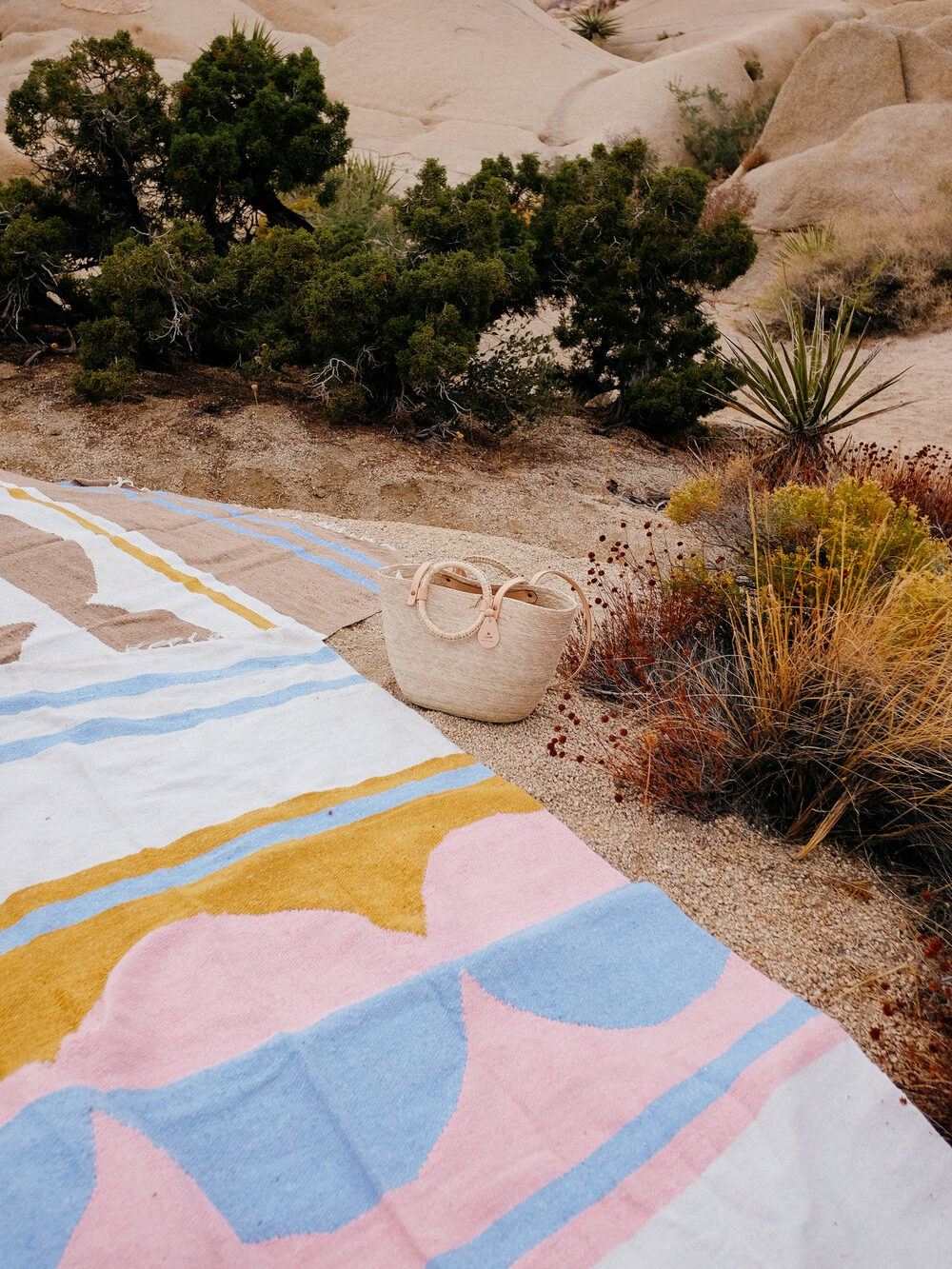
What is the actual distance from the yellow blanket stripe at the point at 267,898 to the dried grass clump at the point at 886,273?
34.7 feet

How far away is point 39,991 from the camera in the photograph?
1450 mm

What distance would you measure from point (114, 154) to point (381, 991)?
7.46 metres

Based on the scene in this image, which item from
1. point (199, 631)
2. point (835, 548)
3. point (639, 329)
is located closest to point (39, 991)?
point (199, 631)

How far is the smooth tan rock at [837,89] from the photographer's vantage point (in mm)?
15227

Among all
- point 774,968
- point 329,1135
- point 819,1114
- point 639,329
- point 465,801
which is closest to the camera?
point 329,1135

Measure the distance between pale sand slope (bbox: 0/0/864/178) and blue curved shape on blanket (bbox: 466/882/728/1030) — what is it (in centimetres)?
1828

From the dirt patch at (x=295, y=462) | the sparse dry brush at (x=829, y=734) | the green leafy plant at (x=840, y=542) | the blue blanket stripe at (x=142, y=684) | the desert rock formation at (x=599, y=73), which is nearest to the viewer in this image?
the sparse dry brush at (x=829, y=734)

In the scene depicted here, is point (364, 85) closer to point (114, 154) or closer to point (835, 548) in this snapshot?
point (114, 154)

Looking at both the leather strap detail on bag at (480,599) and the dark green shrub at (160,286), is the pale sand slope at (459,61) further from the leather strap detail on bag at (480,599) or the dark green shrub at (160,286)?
the leather strap detail on bag at (480,599)

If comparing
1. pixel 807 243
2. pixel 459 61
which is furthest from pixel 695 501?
pixel 459 61

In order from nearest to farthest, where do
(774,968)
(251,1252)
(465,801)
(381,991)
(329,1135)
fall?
1. (251,1252)
2. (329,1135)
3. (381,991)
4. (774,968)
5. (465,801)

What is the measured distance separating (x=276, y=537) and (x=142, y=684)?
5.01 feet

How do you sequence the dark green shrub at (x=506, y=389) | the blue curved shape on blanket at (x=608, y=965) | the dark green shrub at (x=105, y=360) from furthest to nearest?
1. the dark green shrub at (x=506, y=389)
2. the dark green shrub at (x=105, y=360)
3. the blue curved shape on blanket at (x=608, y=965)

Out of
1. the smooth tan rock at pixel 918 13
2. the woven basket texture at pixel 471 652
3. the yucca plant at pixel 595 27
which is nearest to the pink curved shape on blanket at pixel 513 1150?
the woven basket texture at pixel 471 652
